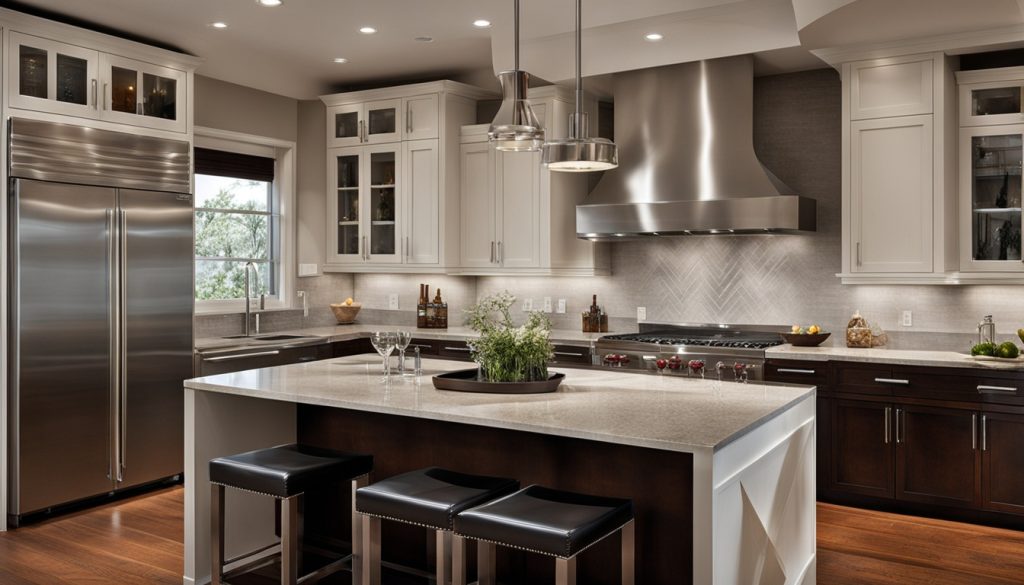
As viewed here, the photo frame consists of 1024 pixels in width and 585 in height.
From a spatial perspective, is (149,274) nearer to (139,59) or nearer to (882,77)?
(139,59)

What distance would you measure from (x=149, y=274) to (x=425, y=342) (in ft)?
6.22

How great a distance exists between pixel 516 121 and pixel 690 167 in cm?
241

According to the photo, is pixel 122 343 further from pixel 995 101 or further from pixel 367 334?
pixel 995 101

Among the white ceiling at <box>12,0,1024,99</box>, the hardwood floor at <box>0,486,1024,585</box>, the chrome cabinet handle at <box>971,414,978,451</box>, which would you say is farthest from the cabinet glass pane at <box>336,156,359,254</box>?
the chrome cabinet handle at <box>971,414,978,451</box>

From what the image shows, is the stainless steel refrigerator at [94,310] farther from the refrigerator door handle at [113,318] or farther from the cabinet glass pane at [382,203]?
the cabinet glass pane at [382,203]

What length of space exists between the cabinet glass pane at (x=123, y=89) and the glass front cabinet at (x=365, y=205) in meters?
1.81

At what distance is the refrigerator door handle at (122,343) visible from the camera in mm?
4781

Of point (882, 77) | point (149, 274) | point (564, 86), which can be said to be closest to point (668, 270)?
point (564, 86)

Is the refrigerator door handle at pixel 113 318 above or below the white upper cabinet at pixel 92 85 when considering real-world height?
below

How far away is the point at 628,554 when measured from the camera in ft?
8.50

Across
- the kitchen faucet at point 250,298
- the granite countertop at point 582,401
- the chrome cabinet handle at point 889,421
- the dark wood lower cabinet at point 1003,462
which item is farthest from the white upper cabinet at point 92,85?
the dark wood lower cabinet at point 1003,462

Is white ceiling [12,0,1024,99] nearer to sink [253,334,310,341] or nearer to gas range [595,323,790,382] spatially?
gas range [595,323,790,382]

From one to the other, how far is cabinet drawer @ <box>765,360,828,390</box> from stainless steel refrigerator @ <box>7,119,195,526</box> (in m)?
3.48

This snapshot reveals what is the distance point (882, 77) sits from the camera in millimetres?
4660
